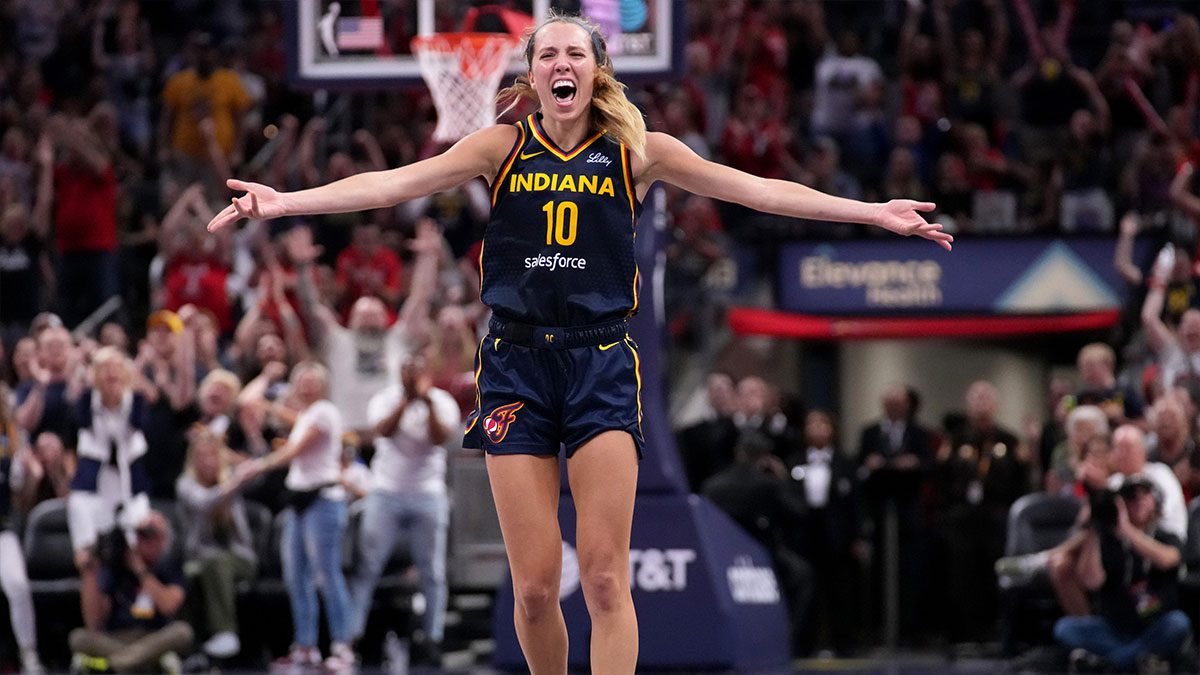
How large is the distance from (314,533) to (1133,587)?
5.52m

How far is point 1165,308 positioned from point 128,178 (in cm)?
1011

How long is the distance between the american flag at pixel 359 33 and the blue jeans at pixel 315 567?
3.30 metres

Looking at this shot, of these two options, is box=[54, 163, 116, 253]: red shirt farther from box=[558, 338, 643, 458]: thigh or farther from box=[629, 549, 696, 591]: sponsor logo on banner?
box=[558, 338, 643, 458]: thigh

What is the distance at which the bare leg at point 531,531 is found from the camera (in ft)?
18.1

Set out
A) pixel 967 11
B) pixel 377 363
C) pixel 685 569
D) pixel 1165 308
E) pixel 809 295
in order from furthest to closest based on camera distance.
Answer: pixel 967 11 < pixel 809 295 < pixel 1165 308 < pixel 377 363 < pixel 685 569

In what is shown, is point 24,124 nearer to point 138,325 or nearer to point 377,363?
point 138,325

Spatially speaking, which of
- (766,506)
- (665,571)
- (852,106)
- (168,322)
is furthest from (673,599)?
(852,106)

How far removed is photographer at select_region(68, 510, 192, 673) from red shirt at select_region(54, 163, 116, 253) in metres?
4.70

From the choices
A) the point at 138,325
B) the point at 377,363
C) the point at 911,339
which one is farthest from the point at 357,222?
the point at 911,339

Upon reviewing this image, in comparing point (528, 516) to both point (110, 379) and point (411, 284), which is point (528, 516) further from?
point (411, 284)

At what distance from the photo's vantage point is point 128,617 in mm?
11445

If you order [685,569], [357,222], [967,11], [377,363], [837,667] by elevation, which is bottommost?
[837,667]

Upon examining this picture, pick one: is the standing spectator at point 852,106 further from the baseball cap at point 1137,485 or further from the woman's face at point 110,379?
the woman's face at point 110,379

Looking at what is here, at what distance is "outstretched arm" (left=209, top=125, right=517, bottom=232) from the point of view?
5.35 m
